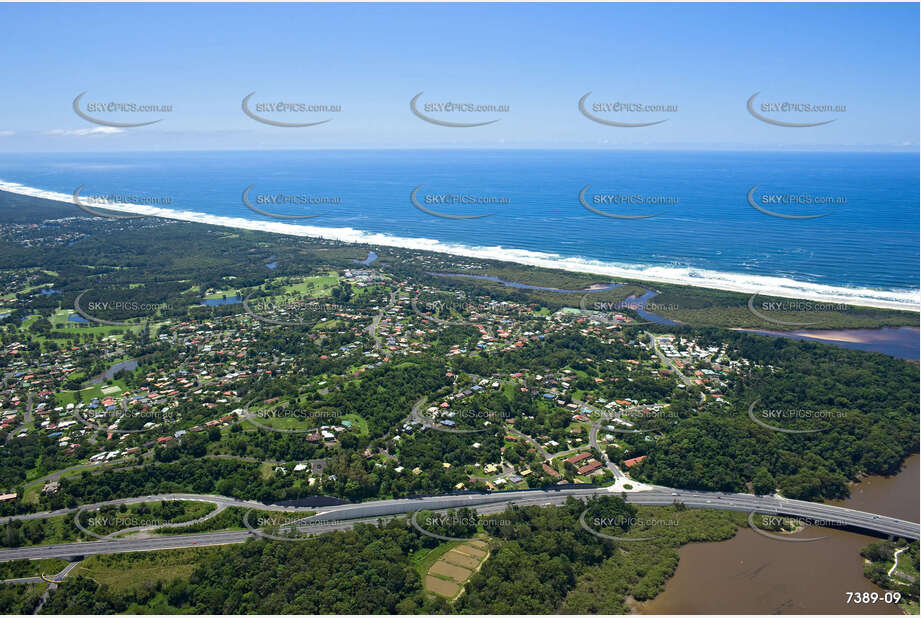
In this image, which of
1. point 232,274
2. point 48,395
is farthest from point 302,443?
point 232,274

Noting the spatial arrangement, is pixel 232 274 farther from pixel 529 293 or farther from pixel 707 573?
pixel 707 573

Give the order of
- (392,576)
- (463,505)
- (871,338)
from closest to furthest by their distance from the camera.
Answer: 1. (392,576)
2. (463,505)
3. (871,338)

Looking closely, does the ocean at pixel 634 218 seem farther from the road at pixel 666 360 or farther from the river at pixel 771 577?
the river at pixel 771 577

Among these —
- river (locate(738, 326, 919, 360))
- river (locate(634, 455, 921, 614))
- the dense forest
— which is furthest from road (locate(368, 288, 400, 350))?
river (locate(738, 326, 919, 360))

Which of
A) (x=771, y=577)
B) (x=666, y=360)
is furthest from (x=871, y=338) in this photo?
(x=771, y=577)

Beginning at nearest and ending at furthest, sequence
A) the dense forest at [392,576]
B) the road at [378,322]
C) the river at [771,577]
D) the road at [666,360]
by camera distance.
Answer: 1. the dense forest at [392,576]
2. the river at [771,577]
3. the road at [666,360]
4. the road at [378,322]

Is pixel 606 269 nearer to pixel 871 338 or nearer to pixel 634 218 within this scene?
pixel 871 338

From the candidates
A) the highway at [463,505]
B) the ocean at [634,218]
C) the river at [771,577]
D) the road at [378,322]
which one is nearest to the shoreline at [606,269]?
the ocean at [634,218]

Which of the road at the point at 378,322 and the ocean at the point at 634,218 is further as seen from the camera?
the ocean at the point at 634,218
